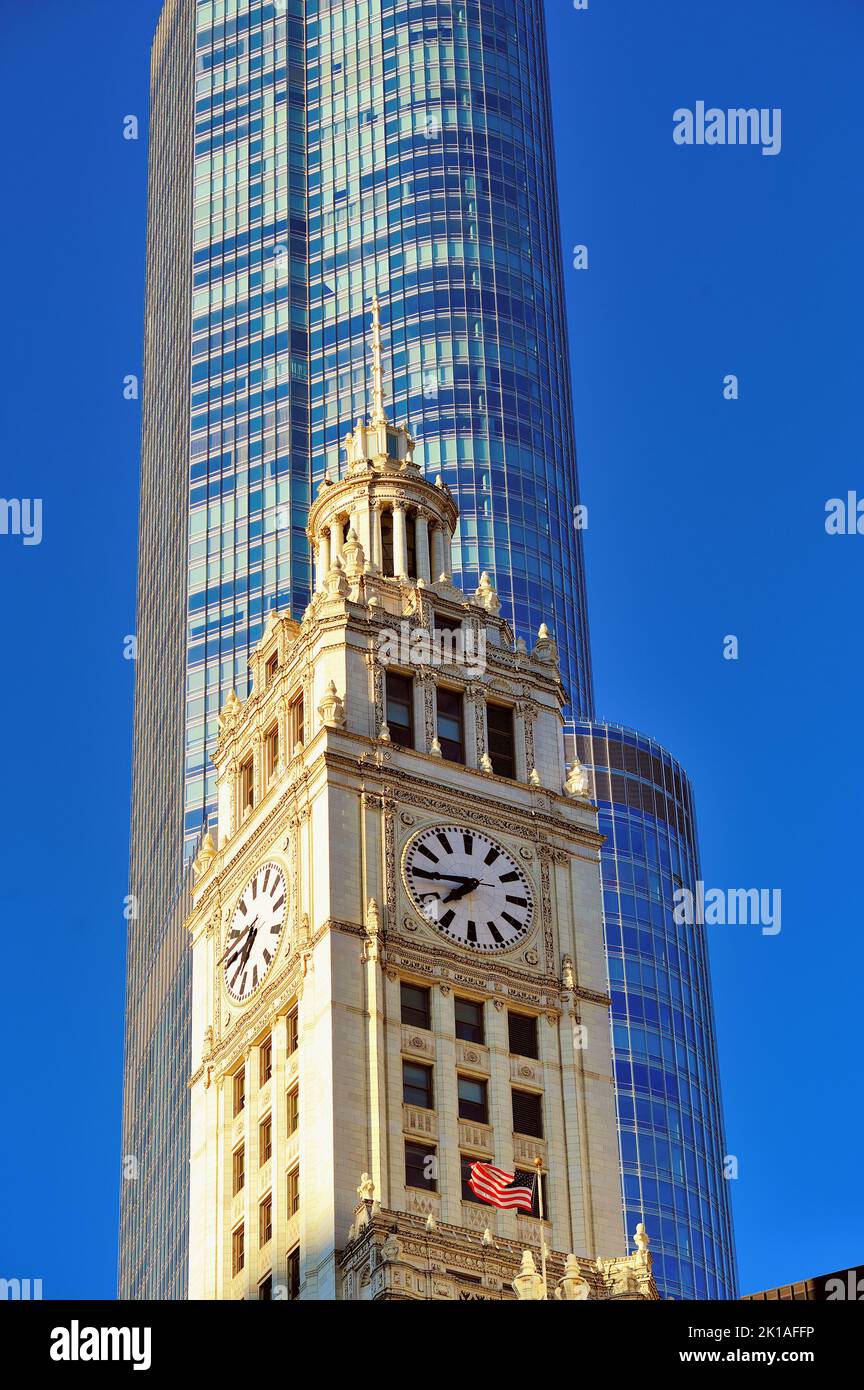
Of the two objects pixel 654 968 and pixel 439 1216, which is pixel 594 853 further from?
pixel 654 968

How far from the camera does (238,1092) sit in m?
94.4

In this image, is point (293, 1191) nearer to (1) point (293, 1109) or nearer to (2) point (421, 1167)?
(1) point (293, 1109)

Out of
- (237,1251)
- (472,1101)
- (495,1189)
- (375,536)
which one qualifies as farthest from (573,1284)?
(375,536)

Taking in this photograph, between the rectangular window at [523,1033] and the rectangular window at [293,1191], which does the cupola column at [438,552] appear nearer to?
the rectangular window at [523,1033]

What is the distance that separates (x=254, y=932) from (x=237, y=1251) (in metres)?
11.0

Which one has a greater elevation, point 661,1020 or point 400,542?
point 661,1020

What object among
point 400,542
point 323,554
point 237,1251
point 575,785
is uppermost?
point 323,554

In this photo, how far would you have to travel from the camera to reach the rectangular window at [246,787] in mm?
101125

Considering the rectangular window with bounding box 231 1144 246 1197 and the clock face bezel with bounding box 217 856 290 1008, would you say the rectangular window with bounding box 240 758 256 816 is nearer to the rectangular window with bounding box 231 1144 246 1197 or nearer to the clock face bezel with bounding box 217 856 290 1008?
the clock face bezel with bounding box 217 856 290 1008

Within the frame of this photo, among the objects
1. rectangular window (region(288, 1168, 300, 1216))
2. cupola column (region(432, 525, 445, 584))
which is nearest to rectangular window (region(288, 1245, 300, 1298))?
rectangular window (region(288, 1168, 300, 1216))

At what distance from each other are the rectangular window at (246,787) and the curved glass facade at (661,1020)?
2824 inches

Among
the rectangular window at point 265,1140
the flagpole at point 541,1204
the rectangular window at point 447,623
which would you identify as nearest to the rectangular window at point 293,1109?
the rectangular window at point 265,1140

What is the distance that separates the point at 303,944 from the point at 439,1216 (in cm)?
1049
